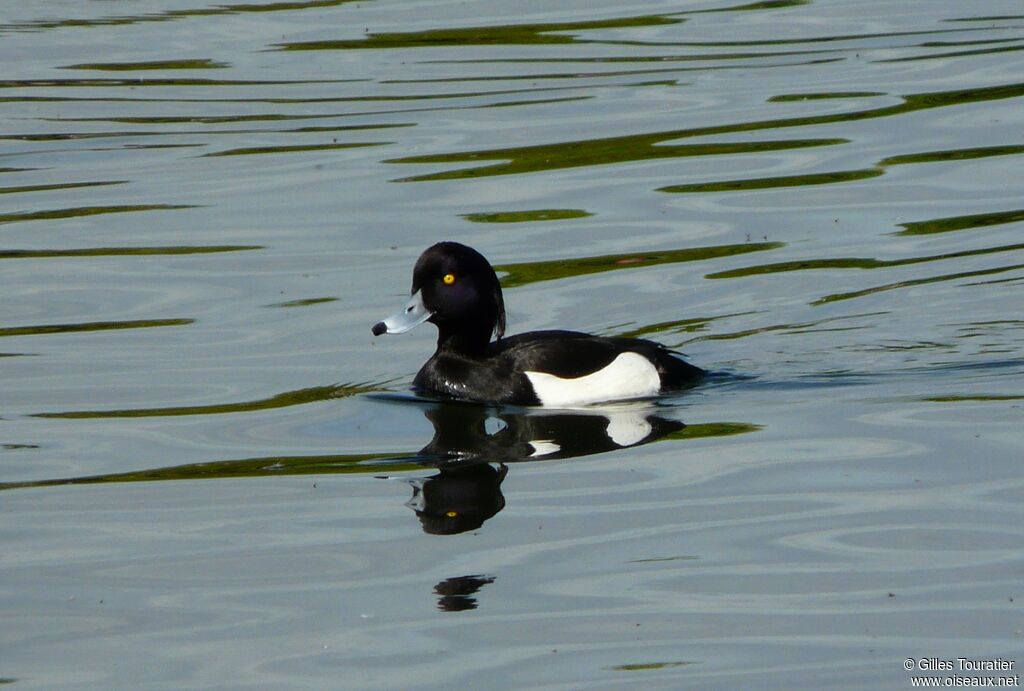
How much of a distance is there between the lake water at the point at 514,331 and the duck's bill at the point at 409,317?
344 millimetres

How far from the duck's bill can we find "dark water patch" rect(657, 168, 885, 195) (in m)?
4.16

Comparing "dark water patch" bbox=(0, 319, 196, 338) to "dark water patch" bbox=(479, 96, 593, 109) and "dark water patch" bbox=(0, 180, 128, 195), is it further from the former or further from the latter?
"dark water patch" bbox=(479, 96, 593, 109)

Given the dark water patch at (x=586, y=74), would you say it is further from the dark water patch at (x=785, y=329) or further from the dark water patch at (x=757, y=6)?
the dark water patch at (x=785, y=329)

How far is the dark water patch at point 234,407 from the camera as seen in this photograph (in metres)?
8.83

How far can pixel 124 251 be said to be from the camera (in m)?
12.0

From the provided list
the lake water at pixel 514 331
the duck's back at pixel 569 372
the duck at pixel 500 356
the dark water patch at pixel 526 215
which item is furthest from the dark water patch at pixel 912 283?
the dark water patch at pixel 526 215

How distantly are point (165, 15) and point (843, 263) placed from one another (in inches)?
435

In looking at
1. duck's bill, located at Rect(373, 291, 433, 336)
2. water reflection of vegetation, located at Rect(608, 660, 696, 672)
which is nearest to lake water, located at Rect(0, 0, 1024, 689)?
water reflection of vegetation, located at Rect(608, 660, 696, 672)

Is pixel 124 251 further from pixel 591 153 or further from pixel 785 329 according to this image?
pixel 785 329

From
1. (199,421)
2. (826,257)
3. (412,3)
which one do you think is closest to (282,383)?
(199,421)

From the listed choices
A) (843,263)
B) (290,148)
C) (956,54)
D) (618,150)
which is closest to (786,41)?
(956,54)

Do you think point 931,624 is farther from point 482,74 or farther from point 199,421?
point 482,74

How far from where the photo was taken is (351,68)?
57.7 feet

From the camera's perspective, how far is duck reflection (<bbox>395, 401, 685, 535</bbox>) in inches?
282
